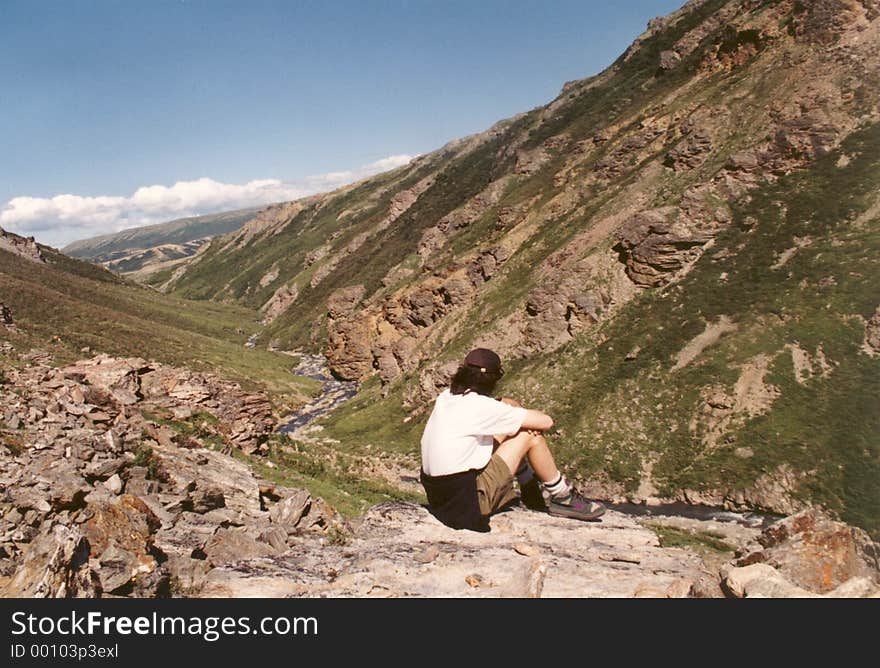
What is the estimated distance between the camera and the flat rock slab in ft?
26.1

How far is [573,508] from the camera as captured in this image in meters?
10.4

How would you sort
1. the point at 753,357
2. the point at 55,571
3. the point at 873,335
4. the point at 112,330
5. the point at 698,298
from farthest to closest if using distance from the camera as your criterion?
the point at 112,330 → the point at 698,298 → the point at 753,357 → the point at 873,335 → the point at 55,571

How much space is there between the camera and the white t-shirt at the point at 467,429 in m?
8.61

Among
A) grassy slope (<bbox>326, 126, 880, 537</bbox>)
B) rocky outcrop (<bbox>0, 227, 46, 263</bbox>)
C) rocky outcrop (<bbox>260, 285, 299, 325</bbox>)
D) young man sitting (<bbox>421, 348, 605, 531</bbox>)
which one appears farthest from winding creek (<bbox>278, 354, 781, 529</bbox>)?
rocky outcrop (<bbox>0, 227, 46, 263</bbox>)

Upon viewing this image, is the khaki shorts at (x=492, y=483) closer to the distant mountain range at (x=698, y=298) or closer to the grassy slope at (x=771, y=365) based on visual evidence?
the grassy slope at (x=771, y=365)

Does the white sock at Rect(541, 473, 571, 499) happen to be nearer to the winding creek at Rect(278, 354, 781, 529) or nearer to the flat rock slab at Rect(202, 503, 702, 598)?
the flat rock slab at Rect(202, 503, 702, 598)

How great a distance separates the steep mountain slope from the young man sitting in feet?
114

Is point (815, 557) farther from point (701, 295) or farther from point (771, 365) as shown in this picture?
point (701, 295)

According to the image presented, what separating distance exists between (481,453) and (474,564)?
2107mm

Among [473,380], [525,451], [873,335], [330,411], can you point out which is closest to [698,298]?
[873,335]

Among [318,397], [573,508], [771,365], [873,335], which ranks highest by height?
[573,508]

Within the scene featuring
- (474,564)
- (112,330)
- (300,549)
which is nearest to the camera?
(474,564)
